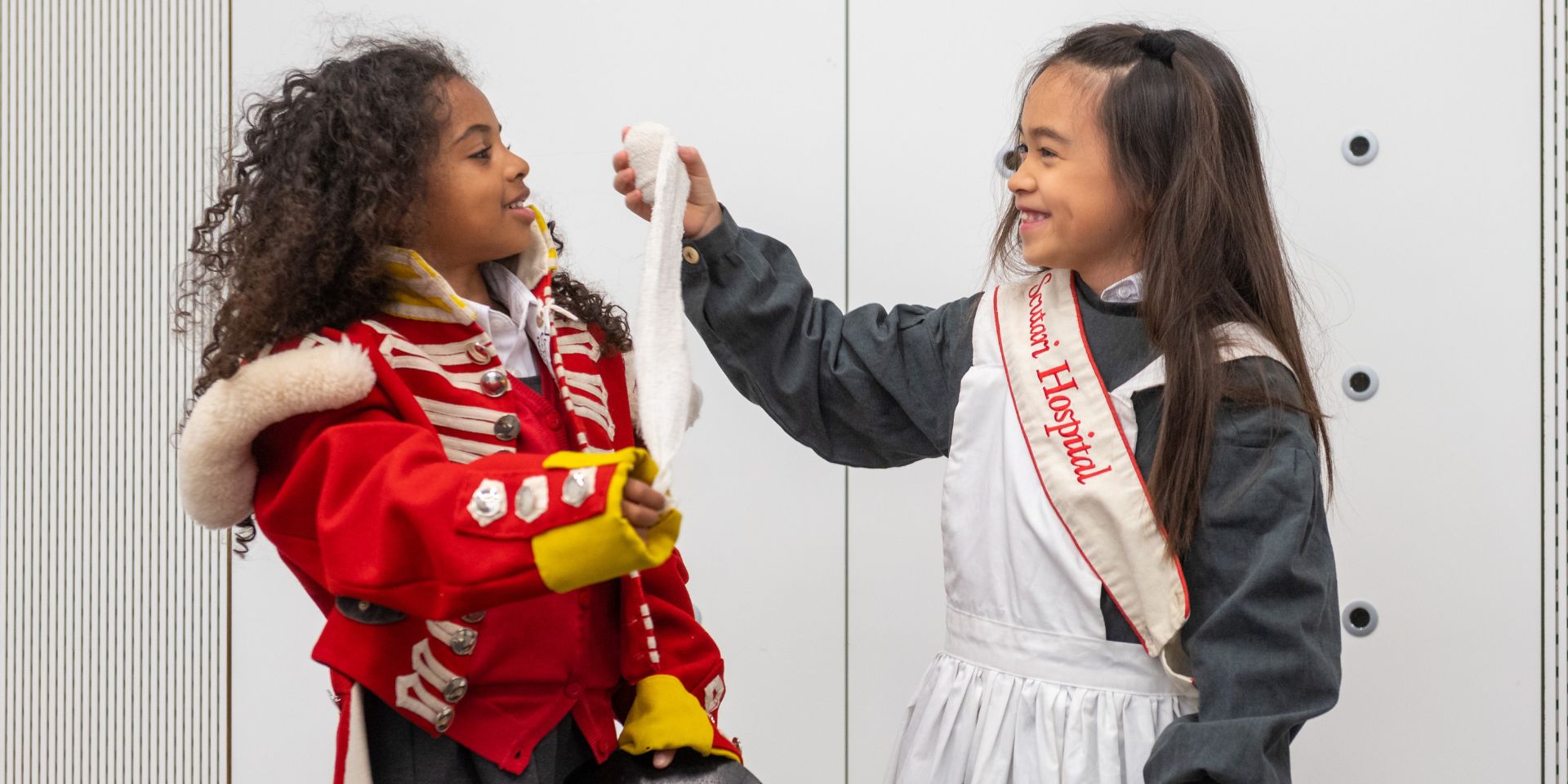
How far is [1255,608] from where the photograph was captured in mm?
1068

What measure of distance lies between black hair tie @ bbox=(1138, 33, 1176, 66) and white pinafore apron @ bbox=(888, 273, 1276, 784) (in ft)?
0.69

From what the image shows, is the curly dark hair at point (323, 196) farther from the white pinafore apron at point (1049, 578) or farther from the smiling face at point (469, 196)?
the white pinafore apron at point (1049, 578)

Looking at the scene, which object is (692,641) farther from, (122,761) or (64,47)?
(64,47)

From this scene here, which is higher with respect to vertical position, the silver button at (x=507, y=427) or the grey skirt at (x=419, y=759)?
the silver button at (x=507, y=427)

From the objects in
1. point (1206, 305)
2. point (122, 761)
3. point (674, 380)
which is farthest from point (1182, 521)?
point (122, 761)

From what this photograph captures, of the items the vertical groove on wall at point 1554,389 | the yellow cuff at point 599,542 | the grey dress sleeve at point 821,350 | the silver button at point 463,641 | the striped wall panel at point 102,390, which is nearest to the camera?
the yellow cuff at point 599,542

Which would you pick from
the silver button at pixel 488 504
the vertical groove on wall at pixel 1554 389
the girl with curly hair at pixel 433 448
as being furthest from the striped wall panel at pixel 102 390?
the vertical groove on wall at pixel 1554 389

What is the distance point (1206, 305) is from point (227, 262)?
808 millimetres

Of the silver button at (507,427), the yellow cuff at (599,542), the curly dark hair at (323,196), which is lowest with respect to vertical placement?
the yellow cuff at (599,542)

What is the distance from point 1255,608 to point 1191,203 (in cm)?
35

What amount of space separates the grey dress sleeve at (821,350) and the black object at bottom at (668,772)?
37 centimetres

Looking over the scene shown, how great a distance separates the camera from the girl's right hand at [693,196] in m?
1.16

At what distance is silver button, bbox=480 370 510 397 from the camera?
3.46ft

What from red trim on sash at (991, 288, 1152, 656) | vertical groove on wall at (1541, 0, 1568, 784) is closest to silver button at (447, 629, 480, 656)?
red trim on sash at (991, 288, 1152, 656)
